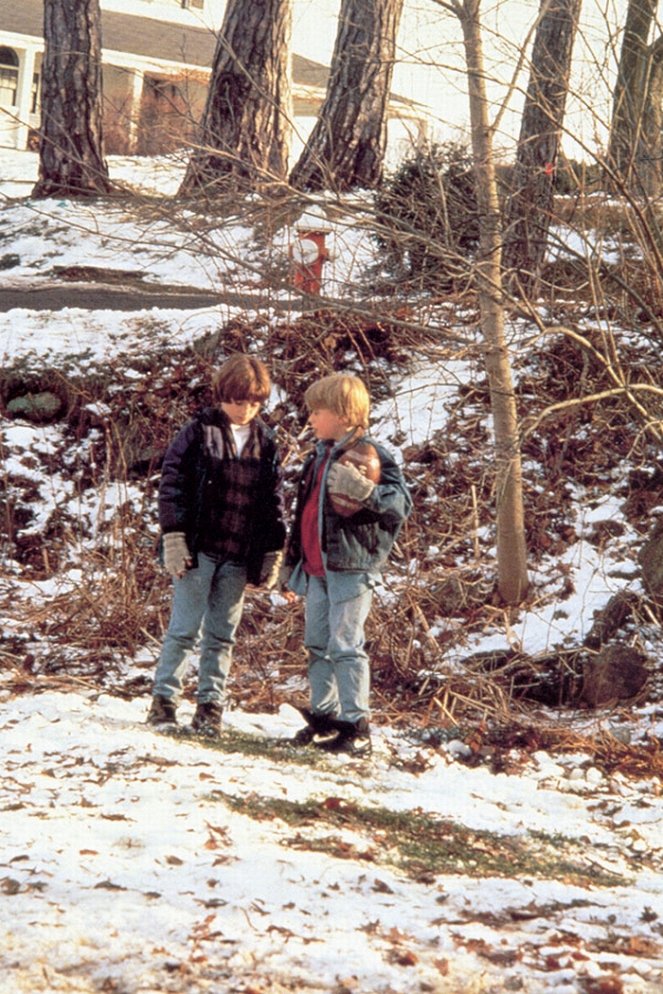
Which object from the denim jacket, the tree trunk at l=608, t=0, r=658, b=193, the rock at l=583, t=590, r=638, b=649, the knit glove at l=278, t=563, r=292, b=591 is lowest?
the rock at l=583, t=590, r=638, b=649

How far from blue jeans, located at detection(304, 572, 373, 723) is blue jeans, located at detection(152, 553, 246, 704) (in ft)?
1.15

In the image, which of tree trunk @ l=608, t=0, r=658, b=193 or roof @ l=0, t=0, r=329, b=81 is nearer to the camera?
tree trunk @ l=608, t=0, r=658, b=193

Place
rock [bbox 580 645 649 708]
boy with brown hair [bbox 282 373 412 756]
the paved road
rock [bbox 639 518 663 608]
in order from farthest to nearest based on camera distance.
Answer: the paved road
rock [bbox 639 518 663 608]
rock [bbox 580 645 649 708]
boy with brown hair [bbox 282 373 412 756]

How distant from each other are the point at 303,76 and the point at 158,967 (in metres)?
35.2

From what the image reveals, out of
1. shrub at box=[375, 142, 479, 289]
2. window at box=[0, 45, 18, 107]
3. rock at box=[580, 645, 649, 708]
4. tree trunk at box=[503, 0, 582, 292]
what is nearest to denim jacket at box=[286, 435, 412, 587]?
shrub at box=[375, 142, 479, 289]

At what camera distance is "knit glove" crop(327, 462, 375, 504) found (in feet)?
18.6

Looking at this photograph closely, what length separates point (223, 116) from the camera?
16.0 metres

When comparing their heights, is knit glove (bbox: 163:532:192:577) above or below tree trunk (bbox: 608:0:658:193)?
below

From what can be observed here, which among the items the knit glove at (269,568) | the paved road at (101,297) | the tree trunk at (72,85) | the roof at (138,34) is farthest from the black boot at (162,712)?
the roof at (138,34)

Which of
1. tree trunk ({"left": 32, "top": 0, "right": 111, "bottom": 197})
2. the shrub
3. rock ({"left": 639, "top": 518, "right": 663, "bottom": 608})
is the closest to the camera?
the shrub

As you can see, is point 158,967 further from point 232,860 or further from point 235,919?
point 232,860

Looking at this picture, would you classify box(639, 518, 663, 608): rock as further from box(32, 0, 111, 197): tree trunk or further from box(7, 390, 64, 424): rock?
box(32, 0, 111, 197): tree trunk

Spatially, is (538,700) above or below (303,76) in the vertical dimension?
below

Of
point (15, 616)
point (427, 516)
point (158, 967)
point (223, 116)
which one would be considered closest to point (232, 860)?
point (158, 967)
